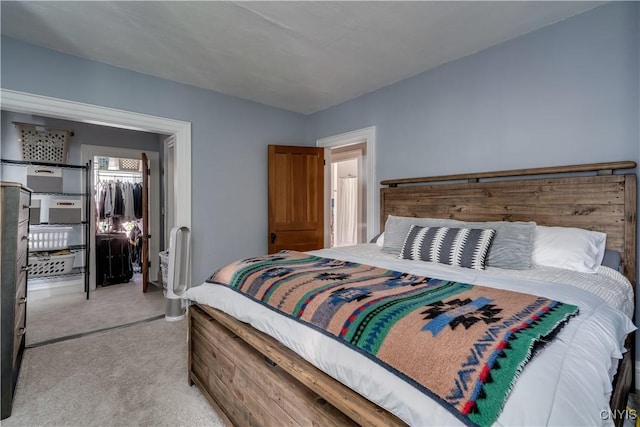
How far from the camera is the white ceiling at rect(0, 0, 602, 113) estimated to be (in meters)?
2.05

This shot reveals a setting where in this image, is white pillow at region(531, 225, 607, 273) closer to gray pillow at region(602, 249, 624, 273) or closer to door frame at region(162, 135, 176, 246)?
gray pillow at region(602, 249, 624, 273)

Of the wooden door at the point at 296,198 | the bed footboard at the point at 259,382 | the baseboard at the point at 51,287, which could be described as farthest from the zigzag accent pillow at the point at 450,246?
the baseboard at the point at 51,287

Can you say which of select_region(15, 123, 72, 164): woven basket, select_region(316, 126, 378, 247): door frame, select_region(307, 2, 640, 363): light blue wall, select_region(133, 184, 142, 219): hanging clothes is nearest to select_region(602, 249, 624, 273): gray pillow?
select_region(307, 2, 640, 363): light blue wall

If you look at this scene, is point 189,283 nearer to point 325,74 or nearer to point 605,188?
point 325,74

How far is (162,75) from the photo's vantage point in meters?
3.08

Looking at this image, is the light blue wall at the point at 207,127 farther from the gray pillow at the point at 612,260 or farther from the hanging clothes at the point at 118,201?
the gray pillow at the point at 612,260

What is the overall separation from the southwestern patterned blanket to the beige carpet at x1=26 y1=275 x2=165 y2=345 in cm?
252

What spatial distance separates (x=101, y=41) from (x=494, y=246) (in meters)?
3.36

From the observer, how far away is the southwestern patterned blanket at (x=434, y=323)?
0.78m

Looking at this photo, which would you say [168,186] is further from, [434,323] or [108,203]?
[434,323]

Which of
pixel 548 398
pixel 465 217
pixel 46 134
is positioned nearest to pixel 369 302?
pixel 548 398

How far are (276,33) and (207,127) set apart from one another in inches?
60.2

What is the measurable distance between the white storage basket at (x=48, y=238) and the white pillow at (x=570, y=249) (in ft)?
17.0

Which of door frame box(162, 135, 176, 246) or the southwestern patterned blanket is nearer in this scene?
the southwestern patterned blanket
